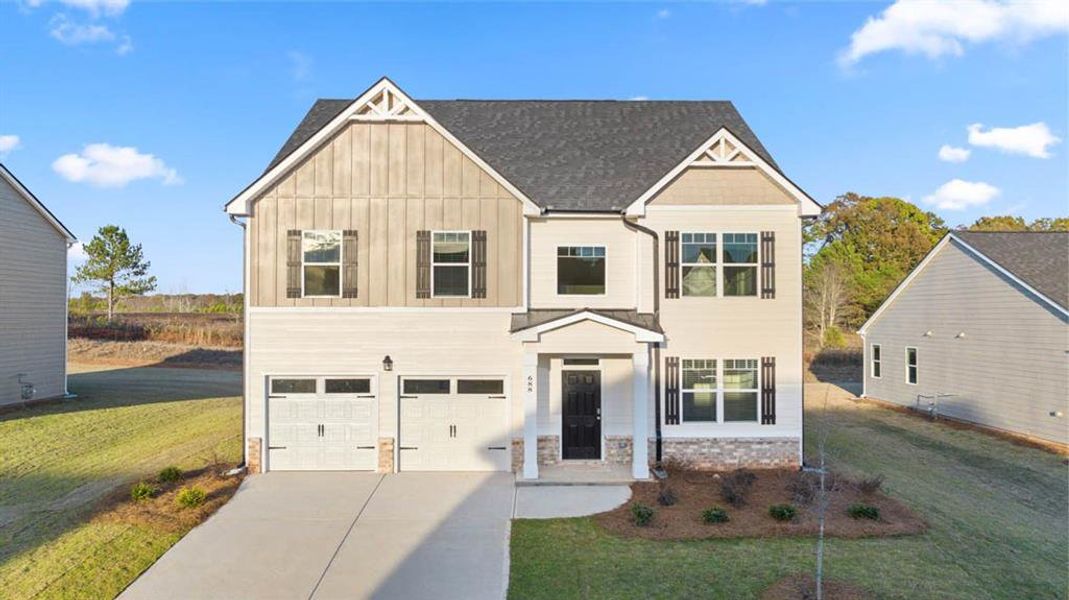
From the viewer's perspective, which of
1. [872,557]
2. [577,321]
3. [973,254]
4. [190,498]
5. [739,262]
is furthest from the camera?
[973,254]

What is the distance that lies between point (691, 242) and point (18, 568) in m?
12.4

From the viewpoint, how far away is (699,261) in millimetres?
11914

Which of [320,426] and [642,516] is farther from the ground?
[320,426]

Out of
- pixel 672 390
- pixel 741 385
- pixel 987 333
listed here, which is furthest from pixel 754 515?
pixel 987 333

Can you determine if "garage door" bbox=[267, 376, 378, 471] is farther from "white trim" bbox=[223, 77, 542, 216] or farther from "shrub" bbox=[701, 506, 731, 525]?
"shrub" bbox=[701, 506, 731, 525]

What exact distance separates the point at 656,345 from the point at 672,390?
1.02 metres

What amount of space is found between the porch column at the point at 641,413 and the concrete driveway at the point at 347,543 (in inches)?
105

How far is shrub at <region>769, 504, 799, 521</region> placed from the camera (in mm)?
8875

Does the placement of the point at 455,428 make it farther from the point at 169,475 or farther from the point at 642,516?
the point at 169,475

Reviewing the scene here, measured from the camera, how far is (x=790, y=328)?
1181cm

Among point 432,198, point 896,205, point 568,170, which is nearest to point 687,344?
point 568,170

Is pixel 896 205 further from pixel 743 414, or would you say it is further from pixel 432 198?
pixel 432 198

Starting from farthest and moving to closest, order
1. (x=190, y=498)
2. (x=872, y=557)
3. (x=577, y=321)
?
(x=577, y=321) → (x=190, y=498) → (x=872, y=557)

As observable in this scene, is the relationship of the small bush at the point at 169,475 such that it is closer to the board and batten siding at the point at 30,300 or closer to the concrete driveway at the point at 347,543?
the concrete driveway at the point at 347,543
